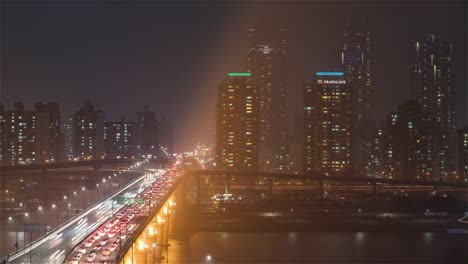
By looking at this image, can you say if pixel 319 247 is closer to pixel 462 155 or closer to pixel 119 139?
pixel 462 155

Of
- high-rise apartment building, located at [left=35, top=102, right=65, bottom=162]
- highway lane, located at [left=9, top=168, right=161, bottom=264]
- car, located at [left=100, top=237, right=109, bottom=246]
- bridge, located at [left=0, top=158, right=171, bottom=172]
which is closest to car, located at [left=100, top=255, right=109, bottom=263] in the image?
highway lane, located at [left=9, top=168, right=161, bottom=264]

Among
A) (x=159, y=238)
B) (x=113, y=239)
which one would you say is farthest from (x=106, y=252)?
(x=159, y=238)

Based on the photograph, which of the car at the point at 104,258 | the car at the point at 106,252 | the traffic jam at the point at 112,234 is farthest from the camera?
→ the car at the point at 106,252

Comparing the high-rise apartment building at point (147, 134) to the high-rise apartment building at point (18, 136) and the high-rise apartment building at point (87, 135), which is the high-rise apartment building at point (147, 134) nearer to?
the high-rise apartment building at point (87, 135)

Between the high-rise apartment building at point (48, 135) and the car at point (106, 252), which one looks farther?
the high-rise apartment building at point (48, 135)

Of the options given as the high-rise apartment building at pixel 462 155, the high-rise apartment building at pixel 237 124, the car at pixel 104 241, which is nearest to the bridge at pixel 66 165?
the high-rise apartment building at pixel 237 124

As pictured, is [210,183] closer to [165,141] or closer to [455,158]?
[455,158]
